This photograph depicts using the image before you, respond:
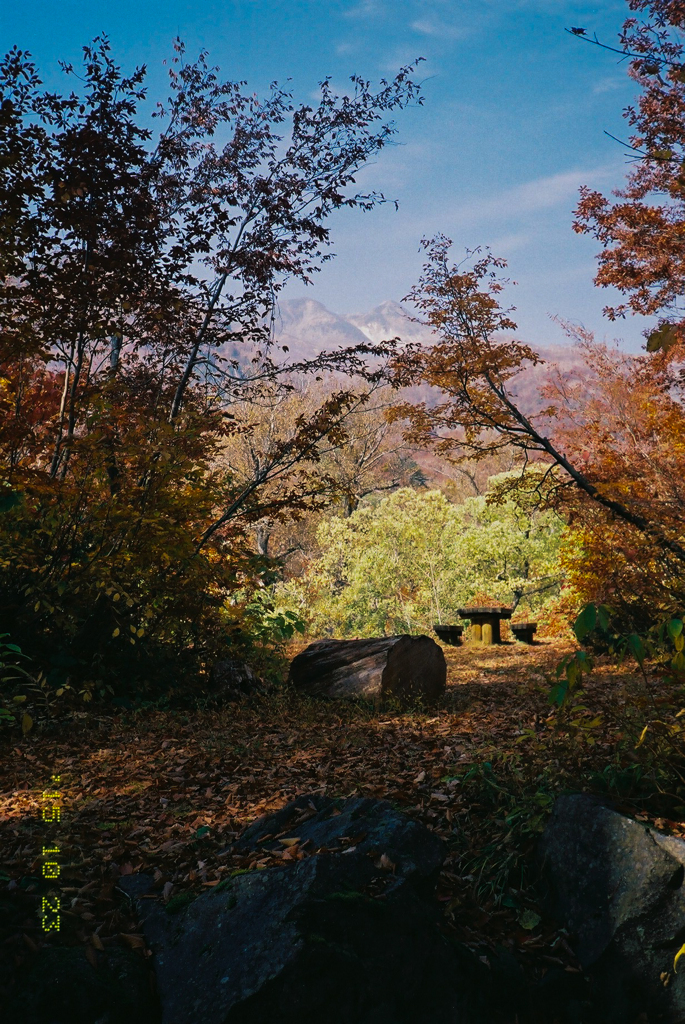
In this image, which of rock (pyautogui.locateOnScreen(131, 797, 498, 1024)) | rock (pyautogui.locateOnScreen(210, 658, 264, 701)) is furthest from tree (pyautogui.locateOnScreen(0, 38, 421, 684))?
rock (pyautogui.locateOnScreen(131, 797, 498, 1024))

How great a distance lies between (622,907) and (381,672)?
3.91m

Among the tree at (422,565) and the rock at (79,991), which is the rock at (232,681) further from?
the tree at (422,565)

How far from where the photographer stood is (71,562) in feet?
18.7

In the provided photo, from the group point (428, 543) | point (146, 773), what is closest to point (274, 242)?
point (146, 773)

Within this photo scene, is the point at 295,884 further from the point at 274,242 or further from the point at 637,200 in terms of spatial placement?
the point at 637,200

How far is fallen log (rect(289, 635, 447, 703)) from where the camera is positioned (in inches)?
255

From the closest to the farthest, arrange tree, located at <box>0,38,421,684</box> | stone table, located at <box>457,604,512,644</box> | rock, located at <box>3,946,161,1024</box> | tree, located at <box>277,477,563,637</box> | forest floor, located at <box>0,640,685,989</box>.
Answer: rock, located at <box>3,946,161,1024</box>, forest floor, located at <box>0,640,685,989</box>, tree, located at <box>0,38,421,684</box>, stone table, located at <box>457,604,512,644</box>, tree, located at <box>277,477,563,637</box>

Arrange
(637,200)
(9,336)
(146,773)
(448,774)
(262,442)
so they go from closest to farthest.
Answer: (448,774) < (146,773) < (9,336) < (637,200) < (262,442)

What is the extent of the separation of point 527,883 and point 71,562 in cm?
416

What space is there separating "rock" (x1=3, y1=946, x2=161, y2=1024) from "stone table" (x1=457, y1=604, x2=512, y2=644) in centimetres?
968

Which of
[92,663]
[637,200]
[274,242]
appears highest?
[637,200]
